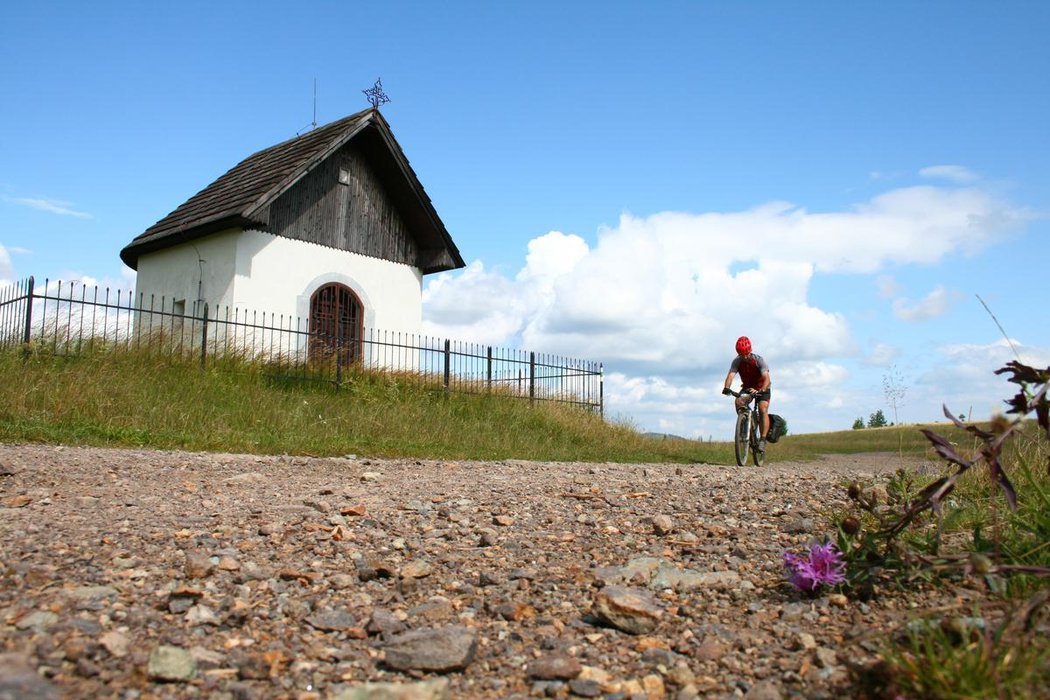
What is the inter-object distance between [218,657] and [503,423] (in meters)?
12.5

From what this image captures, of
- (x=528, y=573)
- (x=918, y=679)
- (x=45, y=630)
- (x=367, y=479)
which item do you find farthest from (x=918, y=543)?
(x=367, y=479)

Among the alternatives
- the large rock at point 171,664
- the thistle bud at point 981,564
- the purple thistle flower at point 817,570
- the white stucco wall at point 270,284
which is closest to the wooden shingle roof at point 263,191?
the white stucco wall at point 270,284

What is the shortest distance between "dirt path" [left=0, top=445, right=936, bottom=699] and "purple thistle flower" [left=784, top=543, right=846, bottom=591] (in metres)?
0.08

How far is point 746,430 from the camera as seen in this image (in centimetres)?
1155

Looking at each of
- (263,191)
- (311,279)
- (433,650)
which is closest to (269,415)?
(311,279)

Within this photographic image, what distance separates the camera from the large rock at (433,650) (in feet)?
8.00

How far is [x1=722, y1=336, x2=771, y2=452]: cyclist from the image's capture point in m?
11.1

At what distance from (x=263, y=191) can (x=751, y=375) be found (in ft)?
33.0

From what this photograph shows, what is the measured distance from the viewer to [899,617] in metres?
2.63

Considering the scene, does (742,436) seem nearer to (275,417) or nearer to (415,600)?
(275,417)

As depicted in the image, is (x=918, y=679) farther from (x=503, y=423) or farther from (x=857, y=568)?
(x=503, y=423)

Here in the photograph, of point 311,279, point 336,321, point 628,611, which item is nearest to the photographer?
point 628,611

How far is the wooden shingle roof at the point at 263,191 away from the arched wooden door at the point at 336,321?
2.00 metres

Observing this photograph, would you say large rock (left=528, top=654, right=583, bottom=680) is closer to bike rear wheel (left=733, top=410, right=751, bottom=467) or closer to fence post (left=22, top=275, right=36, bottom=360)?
bike rear wheel (left=733, top=410, right=751, bottom=467)
